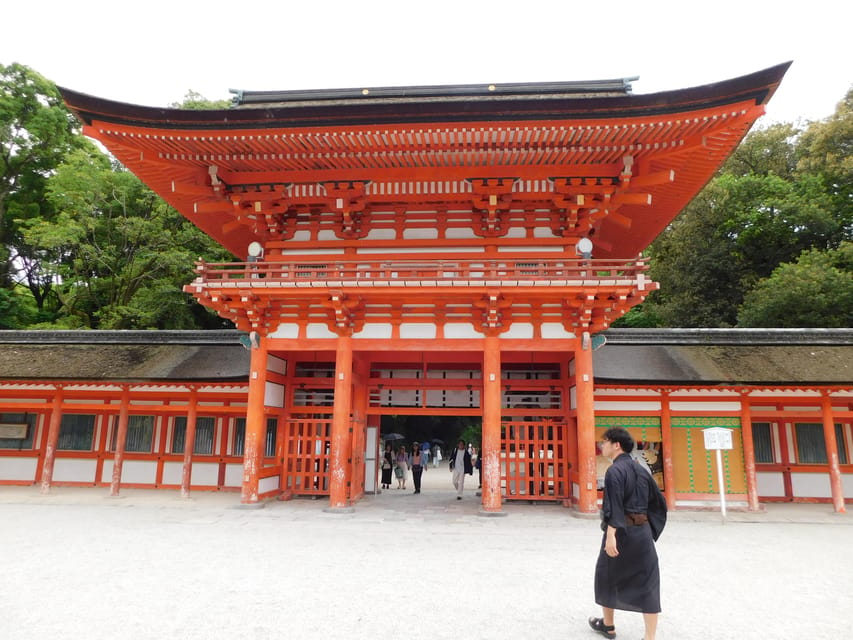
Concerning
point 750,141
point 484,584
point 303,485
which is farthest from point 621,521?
point 750,141

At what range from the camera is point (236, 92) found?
13125 mm

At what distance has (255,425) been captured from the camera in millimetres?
11086

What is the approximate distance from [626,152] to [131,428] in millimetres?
14495

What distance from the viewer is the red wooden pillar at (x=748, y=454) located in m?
11.3

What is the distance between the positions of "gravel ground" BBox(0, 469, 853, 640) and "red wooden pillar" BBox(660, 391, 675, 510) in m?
0.80

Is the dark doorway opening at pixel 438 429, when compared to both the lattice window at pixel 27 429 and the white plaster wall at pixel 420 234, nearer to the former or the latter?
the lattice window at pixel 27 429

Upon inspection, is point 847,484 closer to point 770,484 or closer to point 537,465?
point 770,484

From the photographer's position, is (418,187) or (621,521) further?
(418,187)

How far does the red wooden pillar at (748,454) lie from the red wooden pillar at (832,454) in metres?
1.63

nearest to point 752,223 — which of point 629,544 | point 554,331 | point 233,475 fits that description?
point 554,331

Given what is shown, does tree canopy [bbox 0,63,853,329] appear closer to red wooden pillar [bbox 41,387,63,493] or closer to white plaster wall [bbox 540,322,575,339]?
red wooden pillar [bbox 41,387,63,493]

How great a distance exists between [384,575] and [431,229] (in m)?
7.81

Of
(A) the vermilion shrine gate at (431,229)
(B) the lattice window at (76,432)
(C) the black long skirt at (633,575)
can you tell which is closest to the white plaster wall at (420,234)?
(A) the vermilion shrine gate at (431,229)

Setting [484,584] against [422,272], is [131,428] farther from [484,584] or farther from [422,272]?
[484,584]
